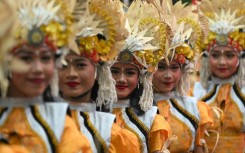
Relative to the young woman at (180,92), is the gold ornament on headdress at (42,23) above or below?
above

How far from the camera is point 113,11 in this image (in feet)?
20.4

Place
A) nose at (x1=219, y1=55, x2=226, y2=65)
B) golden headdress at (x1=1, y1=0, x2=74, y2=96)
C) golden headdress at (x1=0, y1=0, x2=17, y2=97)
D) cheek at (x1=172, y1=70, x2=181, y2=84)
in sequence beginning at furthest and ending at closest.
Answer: nose at (x1=219, y1=55, x2=226, y2=65), cheek at (x1=172, y1=70, x2=181, y2=84), golden headdress at (x1=1, y1=0, x2=74, y2=96), golden headdress at (x1=0, y1=0, x2=17, y2=97)

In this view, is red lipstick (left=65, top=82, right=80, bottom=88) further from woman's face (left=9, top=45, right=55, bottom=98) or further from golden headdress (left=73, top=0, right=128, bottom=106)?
woman's face (left=9, top=45, right=55, bottom=98)

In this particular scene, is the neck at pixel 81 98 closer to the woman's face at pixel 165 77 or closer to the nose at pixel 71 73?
the nose at pixel 71 73

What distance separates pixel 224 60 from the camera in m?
8.99

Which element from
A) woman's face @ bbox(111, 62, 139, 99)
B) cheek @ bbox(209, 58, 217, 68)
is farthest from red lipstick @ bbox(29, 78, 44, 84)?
cheek @ bbox(209, 58, 217, 68)

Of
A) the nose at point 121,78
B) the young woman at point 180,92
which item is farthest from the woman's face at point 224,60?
the nose at point 121,78

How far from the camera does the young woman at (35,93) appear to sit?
16.1 ft

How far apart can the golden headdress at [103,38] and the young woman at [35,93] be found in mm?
796

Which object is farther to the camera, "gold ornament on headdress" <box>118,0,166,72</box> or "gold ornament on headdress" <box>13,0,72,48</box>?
"gold ornament on headdress" <box>118,0,166,72</box>

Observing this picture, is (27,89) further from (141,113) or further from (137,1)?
(137,1)

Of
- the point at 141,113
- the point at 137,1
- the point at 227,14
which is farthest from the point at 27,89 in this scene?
the point at 227,14

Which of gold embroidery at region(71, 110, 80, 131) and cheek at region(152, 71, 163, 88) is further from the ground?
cheek at region(152, 71, 163, 88)

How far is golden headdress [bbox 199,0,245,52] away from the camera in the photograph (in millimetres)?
8867
